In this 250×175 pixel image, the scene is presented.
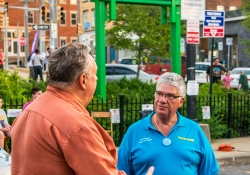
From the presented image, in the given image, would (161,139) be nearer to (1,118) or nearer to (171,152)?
(171,152)

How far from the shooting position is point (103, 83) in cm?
1327

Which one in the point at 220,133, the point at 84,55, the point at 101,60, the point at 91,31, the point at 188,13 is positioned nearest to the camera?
the point at 84,55

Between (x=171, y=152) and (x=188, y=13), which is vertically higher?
(x=188, y=13)

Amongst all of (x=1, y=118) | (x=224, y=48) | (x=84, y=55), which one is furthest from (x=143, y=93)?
(x=224, y=48)

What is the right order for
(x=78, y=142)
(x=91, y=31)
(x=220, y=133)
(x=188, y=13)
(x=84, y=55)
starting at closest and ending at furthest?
1. (x=78, y=142)
2. (x=84, y=55)
3. (x=188, y=13)
4. (x=220, y=133)
5. (x=91, y=31)

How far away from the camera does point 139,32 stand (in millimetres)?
21422

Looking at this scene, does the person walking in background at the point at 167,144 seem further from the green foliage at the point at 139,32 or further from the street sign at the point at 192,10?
the green foliage at the point at 139,32

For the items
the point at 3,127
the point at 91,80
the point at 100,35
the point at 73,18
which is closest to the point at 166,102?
the point at 91,80

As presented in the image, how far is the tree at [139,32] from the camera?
68.4 ft

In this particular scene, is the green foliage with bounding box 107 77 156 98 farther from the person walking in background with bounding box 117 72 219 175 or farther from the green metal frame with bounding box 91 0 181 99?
the person walking in background with bounding box 117 72 219 175

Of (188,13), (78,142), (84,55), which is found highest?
(188,13)

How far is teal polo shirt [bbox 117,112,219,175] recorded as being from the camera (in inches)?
148

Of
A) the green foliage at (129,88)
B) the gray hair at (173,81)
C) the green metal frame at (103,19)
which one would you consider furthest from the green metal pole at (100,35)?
the gray hair at (173,81)

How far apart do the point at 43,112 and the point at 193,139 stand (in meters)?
1.83
